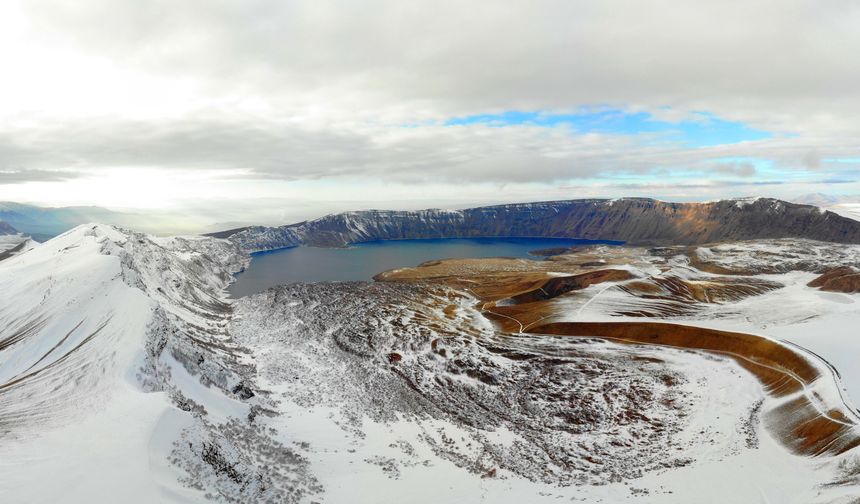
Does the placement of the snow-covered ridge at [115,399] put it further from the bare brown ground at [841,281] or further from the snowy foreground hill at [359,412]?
the bare brown ground at [841,281]

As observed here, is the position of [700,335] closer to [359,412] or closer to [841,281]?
[359,412]

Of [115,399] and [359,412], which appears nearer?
[115,399]

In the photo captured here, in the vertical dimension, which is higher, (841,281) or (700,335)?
(841,281)

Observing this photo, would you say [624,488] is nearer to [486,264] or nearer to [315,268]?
[486,264]

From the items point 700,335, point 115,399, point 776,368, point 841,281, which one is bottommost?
point 776,368

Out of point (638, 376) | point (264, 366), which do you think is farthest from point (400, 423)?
point (638, 376)

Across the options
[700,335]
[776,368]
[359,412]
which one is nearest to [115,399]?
[359,412]

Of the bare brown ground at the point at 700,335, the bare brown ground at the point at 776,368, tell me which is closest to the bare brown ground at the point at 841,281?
the bare brown ground at the point at 700,335

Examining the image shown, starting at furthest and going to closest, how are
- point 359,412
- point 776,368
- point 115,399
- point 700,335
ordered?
point 700,335, point 776,368, point 359,412, point 115,399

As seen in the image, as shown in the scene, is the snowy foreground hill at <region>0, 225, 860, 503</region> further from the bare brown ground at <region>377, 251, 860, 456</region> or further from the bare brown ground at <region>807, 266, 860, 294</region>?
the bare brown ground at <region>807, 266, 860, 294</region>
